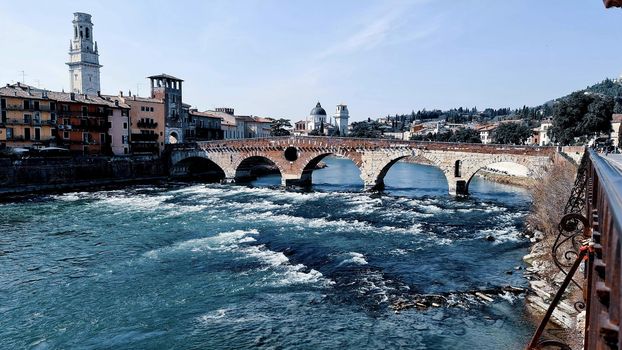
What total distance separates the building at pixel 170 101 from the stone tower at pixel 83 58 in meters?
21.2

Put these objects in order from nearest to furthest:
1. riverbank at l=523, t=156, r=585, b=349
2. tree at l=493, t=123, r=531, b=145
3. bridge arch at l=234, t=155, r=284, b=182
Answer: riverbank at l=523, t=156, r=585, b=349 → bridge arch at l=234, t=155, r=284, b=182 → tree at l=493, t=123, r=531, b=145

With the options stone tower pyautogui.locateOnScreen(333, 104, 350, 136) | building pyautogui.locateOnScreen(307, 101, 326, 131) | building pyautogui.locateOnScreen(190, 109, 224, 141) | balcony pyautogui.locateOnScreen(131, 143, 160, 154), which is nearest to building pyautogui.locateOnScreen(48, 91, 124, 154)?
balcony pyautogui.locateOnScreen(131, 143, 160, 154)

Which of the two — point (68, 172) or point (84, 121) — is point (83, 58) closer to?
point (84, 121)

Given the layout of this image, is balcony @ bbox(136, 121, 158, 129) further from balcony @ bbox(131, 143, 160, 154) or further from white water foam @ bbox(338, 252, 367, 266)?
white water foam @ bbox(338, 252, 367, 266)

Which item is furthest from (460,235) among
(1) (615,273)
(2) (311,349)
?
(1) (615,273)

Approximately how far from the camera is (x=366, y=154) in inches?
1922

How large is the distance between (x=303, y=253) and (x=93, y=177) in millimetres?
37345

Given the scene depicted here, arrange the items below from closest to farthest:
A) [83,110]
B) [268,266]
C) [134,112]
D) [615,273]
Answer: [615,273] → [268,266] → [83,110] → [134,112]

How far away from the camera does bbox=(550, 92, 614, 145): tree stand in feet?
150

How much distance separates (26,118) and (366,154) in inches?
1461

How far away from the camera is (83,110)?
180ft

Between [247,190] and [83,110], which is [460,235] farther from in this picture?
[83,110]

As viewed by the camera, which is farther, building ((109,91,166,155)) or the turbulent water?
building ((109,91,166,155))

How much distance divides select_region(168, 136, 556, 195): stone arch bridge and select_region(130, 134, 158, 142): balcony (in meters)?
3.14
